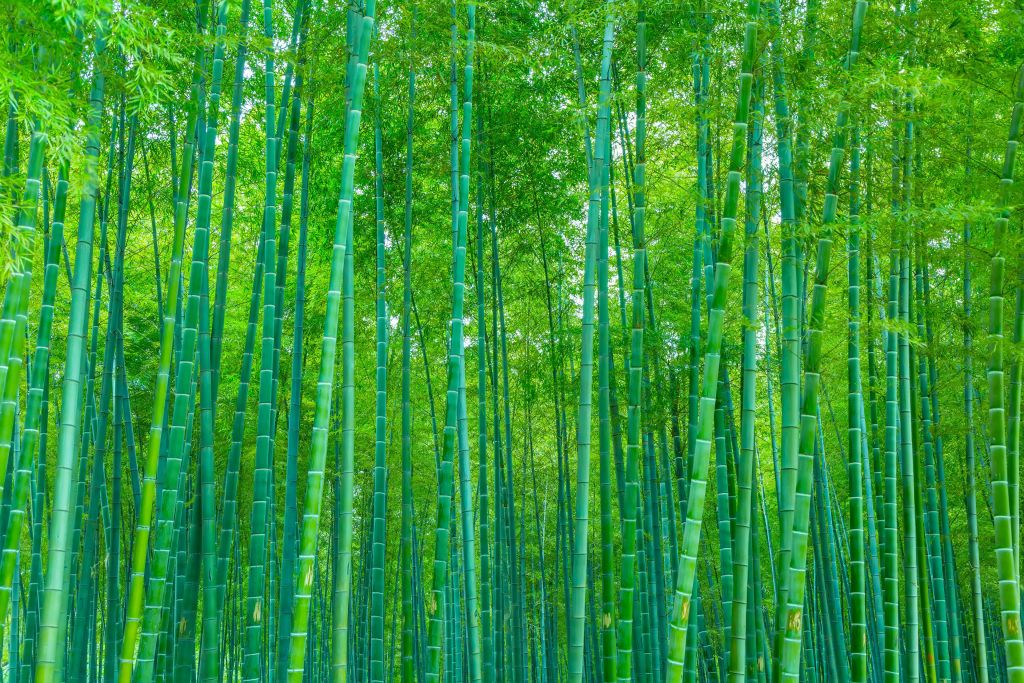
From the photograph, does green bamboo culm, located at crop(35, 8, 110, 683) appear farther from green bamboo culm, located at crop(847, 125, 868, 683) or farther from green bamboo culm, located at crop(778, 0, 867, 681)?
green bamboo culm, located at crop(847, 125, 868, 683)

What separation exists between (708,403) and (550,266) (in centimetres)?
502

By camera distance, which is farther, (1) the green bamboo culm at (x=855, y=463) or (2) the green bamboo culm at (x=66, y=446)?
(1) the green bamboo culm at (x=855, y=463)

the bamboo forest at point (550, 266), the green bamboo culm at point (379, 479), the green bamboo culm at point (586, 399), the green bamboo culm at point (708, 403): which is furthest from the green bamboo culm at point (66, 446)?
the green bamboo culm at point (708, 403)

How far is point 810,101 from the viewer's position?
12.8 ft

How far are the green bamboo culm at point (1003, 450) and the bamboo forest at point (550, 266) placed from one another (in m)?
0.01

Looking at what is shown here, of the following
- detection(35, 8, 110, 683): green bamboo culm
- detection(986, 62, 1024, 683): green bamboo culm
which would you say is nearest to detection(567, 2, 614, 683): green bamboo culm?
detection(986, 62, 1024, 683): green bamboo culm

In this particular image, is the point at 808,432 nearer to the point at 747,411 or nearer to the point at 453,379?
the point at 747,411

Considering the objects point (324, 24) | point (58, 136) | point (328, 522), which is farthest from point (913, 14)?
point (328, 522)

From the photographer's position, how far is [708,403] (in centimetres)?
347

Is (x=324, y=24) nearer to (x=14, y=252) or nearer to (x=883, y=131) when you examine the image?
(x=14, y=252)

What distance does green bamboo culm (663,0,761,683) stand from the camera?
3451 millimetres

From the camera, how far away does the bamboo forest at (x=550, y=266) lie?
3.74m

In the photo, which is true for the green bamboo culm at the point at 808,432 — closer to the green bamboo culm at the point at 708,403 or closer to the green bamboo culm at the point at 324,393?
the green bamboo culm at the point at 708,403

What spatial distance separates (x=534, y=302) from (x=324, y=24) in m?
4.53
